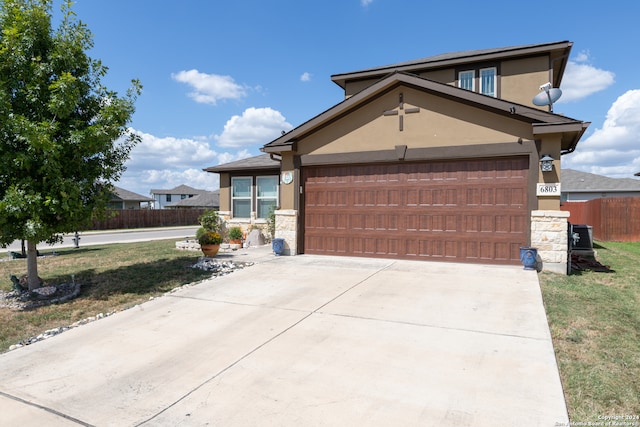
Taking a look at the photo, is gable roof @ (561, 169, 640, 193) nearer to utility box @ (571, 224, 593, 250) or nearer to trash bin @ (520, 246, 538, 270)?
utility box @ (571, 224, 593, 250)

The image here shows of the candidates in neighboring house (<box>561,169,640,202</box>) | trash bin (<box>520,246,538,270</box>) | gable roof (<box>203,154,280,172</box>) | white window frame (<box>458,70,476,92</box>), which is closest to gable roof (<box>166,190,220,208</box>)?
→ gable roof (<box>203,154,280,172</box>)

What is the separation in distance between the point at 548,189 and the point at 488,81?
5.61 meters

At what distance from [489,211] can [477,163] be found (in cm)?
119

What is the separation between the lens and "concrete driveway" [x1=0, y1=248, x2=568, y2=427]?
312 centimetres

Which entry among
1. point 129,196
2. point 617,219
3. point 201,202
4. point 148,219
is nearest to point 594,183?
point 617,219

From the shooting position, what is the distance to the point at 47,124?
657cm

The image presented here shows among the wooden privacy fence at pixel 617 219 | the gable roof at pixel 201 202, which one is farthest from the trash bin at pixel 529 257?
the gable roof at pixel 201 202

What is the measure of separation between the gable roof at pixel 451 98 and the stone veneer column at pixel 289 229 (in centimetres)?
185

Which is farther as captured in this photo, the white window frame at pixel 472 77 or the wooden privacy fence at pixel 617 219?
the wooden privacy fence at pixel 617 219

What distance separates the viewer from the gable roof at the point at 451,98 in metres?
7.96

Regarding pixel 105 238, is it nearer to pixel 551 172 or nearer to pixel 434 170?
pixel 434 170

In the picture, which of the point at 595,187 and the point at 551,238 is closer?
the point at 551,238

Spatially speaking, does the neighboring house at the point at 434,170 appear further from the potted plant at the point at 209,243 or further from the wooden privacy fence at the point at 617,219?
the wooden privacy fence at the point at 617,219

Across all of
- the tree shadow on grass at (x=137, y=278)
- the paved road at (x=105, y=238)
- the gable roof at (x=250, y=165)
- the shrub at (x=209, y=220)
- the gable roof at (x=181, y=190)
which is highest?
the gable roof at (x=181, y=190)
